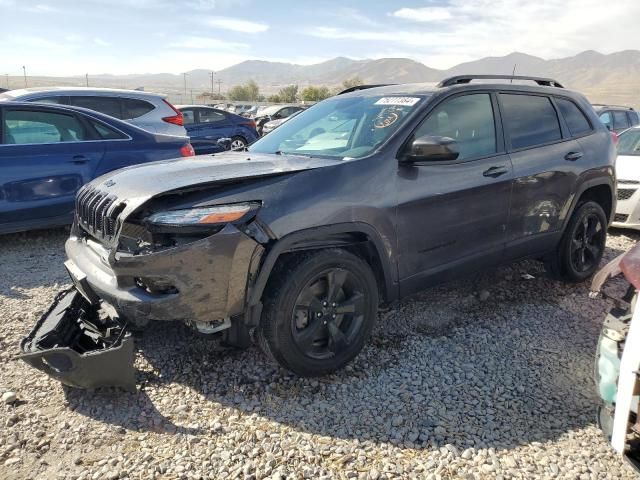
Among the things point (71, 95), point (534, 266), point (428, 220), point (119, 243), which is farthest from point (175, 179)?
point (71, 95)

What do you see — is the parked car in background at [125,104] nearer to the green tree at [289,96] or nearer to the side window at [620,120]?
the side window at [620,120]

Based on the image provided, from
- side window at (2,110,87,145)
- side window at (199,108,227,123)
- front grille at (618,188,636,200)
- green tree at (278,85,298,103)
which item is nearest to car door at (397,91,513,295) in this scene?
front grille at (618,188,636,200)

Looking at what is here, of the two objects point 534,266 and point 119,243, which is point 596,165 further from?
point 119,243

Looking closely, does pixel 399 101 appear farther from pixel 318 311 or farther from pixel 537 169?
pixel 318 311

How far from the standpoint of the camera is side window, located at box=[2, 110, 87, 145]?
5.45 m

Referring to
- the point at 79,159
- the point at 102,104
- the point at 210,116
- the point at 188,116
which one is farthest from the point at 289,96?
the point at 79,159

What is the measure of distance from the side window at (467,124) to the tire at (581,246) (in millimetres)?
1317

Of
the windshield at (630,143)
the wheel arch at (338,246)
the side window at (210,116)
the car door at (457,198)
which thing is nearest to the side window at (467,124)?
the car door at (457,198)

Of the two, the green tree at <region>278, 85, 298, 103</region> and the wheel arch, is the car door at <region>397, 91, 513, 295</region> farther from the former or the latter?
the green tree at <region>278, 85, 298, 103</region>

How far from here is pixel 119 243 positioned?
2686 millimetres

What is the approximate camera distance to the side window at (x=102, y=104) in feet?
27.2

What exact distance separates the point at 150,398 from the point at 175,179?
124 cm

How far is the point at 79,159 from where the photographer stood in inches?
219

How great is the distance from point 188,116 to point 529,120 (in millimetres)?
10754
